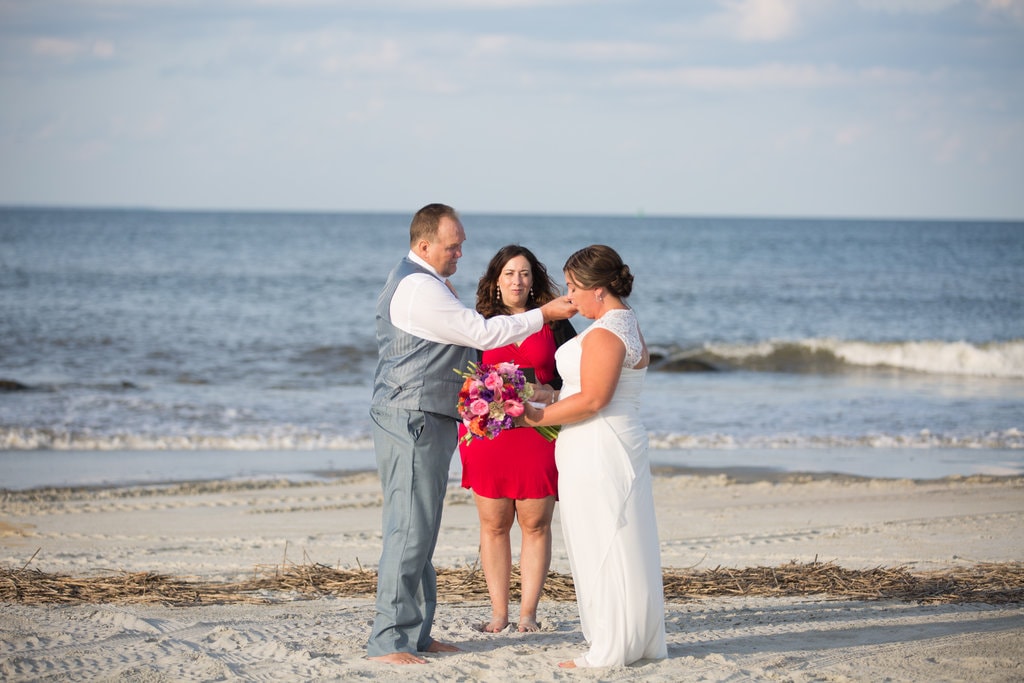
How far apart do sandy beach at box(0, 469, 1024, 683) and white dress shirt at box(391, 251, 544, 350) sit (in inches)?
57.2

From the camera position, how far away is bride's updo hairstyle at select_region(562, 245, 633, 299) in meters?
4.48

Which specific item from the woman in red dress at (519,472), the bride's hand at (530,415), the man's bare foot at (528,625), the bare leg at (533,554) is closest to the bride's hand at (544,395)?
the woman in red dress at (519,472)

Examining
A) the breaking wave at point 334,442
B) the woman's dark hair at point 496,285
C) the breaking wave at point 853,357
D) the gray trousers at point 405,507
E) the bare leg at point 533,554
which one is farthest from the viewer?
the breaking wave at point 853,357

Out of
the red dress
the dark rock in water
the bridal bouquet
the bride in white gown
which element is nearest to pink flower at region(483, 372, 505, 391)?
the bridal bouquet

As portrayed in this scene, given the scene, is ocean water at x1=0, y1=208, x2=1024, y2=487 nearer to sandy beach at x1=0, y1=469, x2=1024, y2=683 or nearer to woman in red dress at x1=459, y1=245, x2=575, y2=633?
sandy beach at x1=0, y1=469, x2=1024, y2=683

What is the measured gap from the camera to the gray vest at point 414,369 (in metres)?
4.44

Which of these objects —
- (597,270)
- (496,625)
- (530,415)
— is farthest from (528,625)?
(597,270)

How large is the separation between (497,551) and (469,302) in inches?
1023

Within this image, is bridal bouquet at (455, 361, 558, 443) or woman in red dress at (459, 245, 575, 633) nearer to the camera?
bridal bouquet at (455, 361, 558, 443)

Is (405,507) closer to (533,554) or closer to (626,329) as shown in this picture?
(533,554)

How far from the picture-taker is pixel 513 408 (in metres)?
4.40

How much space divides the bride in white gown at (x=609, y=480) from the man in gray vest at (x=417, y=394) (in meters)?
0.22

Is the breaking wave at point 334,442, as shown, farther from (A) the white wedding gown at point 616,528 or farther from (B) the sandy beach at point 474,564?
(A) the white wedding gown at point 616,528

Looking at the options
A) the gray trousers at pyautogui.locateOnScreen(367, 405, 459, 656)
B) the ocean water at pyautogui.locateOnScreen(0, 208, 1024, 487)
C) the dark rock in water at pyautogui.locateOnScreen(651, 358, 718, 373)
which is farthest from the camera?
the dark rock in water at pyautogui.locateOnScreen(651, 358, 718, 373)
